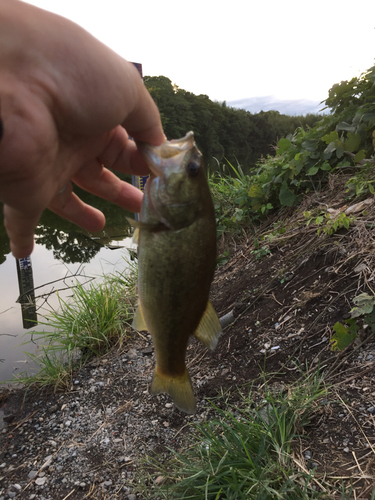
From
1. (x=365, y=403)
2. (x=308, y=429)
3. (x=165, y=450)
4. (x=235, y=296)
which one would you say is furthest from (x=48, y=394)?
(x=365, y=403)

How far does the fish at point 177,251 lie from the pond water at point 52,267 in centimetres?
260

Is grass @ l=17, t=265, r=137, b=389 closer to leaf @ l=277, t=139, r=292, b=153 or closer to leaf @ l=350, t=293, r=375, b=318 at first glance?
leaf @ l=350, t=293, r=375, b=318

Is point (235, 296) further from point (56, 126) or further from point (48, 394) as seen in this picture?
point (56, 126)

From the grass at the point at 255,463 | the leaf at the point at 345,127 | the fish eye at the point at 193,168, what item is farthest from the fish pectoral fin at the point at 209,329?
the leaf at the point at 345,127

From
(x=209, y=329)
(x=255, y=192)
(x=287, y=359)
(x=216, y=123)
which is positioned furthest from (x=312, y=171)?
(x=216, y=123)

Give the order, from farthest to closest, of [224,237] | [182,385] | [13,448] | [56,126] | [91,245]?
[91,245], [224,237], [13,448], [182,385], [56,126]

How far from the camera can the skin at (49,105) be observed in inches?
45.4

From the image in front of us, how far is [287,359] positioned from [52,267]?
6.99 m

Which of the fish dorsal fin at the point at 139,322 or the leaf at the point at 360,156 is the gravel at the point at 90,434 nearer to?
the fish dorsal fin at the point at 139,322

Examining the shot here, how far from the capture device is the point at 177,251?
4.67ft

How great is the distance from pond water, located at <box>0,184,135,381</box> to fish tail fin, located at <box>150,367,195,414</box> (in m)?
2.55

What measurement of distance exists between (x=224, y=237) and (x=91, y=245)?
213 inches

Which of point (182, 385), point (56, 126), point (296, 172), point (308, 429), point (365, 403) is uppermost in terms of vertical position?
point (56, 126)

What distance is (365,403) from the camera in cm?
232
